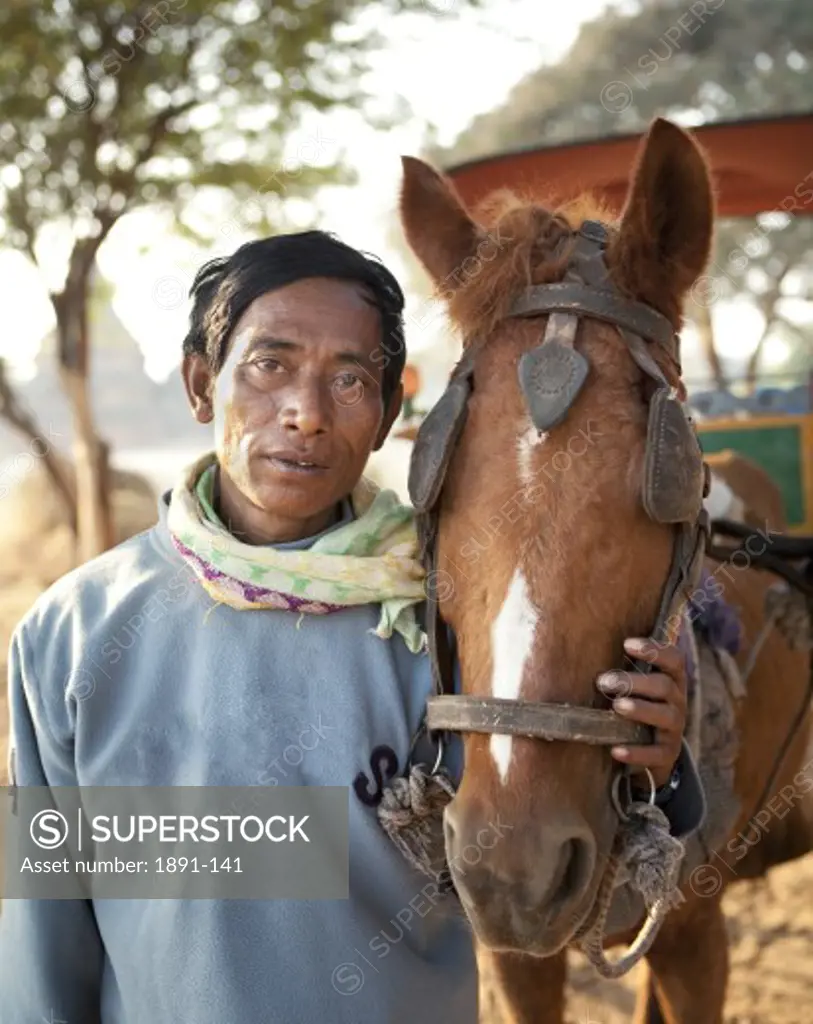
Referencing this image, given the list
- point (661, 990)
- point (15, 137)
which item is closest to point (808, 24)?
point (15, 137)

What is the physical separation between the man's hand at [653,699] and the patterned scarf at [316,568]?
39 cm

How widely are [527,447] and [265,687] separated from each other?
2.08 feet

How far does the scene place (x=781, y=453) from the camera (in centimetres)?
530

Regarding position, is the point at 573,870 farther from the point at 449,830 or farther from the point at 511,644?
the point at 511,644

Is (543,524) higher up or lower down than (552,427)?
lower down

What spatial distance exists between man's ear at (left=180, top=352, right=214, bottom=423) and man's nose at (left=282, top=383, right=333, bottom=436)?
0.28m

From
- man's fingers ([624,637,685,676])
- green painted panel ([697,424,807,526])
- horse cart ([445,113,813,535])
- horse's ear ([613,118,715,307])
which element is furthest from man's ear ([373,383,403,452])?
green painted panel ([697,424,807,526])

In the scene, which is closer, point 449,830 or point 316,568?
point 449,830

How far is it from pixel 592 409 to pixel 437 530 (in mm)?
356

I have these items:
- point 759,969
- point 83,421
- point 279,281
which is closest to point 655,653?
point 279,281

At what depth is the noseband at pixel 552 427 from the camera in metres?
1.55

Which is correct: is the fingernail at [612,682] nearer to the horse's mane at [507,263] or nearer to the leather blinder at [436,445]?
the leather blinder at [436,445]

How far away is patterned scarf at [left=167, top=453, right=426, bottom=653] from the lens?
1731 mm

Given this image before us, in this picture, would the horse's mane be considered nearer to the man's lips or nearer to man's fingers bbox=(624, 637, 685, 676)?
the man's lips
